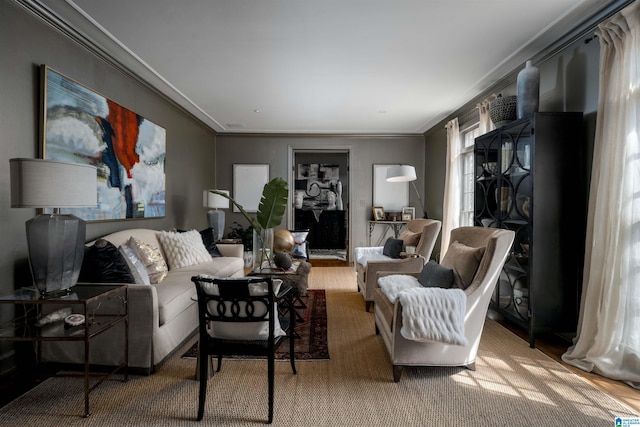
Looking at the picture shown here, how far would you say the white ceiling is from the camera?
2604mm

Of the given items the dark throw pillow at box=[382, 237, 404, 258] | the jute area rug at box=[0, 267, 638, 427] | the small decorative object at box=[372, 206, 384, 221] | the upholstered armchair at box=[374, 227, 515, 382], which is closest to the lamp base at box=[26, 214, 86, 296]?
the jute area rug at box=[0, 267, 638, 427]

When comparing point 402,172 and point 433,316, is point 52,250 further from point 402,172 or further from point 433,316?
point 402,172

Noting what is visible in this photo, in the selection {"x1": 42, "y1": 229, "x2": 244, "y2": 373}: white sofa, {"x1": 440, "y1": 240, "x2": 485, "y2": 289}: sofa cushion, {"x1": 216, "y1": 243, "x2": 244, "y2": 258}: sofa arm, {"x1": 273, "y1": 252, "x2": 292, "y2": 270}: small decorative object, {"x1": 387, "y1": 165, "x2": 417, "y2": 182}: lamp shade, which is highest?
{"x1": 387, "y1": 165, "x2": 417, "y2": 182}: lamp shade

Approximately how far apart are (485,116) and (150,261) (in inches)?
157

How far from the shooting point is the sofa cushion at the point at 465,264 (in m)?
2.50

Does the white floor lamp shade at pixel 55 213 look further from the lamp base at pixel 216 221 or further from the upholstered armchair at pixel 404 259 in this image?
the lamp base at pixel 216 221

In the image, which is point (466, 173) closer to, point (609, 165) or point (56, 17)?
point (609, 165)

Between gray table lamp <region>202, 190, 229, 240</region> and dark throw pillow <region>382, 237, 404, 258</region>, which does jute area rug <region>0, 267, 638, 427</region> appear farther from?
gray table lamp <region>202, 190, 229, 240</region>

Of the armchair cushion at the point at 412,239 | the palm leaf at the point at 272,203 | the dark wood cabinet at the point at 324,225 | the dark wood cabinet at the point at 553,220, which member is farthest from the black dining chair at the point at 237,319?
the dark wood cabinet at the point at 324,225

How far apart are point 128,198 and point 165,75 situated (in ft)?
4.58

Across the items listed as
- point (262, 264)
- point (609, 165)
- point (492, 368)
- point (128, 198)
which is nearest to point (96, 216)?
point (128, 198)

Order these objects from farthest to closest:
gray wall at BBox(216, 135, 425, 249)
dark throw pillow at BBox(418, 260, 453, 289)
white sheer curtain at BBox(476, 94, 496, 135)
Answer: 1. gray wall at BBox(216, 135, 425, 249)
2. white sheer curtain at BBox(476, 94, 496, 135)
3. dark throw pillow at BBox(418, 260, 453, 289)

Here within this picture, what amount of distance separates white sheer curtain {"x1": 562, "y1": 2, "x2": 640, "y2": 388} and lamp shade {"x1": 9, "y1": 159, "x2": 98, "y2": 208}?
3389mm

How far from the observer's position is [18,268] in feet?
8.21
